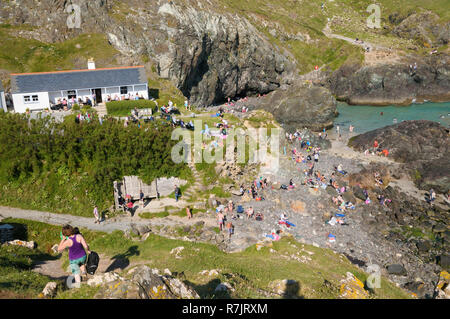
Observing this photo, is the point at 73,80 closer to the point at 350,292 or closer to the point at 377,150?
the point at 350,292

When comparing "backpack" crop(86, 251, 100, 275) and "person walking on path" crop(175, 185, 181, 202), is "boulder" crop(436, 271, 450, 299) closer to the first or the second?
"person walking on path" crop(175, 185, 181, 202)

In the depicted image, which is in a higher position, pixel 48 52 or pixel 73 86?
pixel 48 52

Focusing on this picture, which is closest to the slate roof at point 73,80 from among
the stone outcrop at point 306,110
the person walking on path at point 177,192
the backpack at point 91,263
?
the person walking on path at point 177,192

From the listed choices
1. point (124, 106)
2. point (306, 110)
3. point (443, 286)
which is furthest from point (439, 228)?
point (306, 110)

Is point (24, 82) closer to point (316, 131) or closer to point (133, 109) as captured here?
point (133, 109)

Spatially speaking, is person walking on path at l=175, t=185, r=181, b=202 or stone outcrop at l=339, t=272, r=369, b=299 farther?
person walking on path at l=175, t=185, r=181, b=202

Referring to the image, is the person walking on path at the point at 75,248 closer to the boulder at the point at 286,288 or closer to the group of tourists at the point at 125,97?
the boulder at the point at 286,288
